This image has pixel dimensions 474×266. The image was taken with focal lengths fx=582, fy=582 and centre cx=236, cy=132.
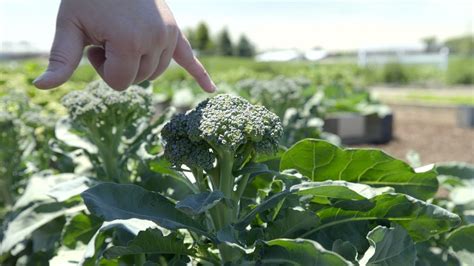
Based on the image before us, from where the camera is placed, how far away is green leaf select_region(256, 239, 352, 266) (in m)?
1.20

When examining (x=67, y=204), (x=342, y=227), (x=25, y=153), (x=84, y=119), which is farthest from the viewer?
(x=25, y=153)

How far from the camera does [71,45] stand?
4.21 feet

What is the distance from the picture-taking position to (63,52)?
4.21 feet

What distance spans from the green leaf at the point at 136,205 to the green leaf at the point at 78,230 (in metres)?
0.50

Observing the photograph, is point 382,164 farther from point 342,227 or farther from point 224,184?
point 224,184

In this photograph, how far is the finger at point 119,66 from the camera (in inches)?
49.4

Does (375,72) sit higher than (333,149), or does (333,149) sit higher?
(333,149)

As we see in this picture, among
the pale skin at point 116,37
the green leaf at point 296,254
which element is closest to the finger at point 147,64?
the pale skin at point 116,37

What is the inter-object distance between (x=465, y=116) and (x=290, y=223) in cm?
872

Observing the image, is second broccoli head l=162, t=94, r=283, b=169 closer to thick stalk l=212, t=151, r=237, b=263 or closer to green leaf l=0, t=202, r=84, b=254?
thick stalk l=212, t=151, r=237, b=263

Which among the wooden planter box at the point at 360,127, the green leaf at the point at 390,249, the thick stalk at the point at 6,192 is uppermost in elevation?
the green leaf at the point at 390,249

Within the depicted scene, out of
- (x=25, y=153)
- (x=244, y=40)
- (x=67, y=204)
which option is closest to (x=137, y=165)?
(x=67, y=204)

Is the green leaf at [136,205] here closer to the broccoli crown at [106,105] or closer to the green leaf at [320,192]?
the green leaf at [320,192]

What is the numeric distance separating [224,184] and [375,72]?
20.2 metres
